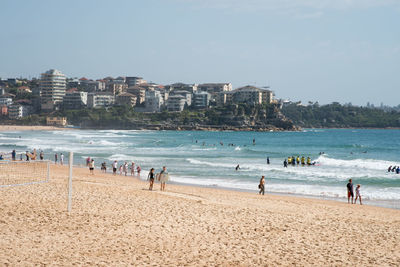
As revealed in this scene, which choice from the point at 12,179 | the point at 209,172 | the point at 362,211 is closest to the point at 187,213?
the point at 362,211

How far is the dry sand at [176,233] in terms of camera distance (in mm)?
8734

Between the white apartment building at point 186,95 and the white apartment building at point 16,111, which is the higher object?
the white apartment building at point 186,95

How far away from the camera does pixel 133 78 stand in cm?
18788

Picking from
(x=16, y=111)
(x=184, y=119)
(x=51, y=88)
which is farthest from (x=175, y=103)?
(x=16, y=111)

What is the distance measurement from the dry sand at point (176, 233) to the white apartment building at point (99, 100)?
453 ft

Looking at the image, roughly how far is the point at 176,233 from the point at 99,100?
14591 cm

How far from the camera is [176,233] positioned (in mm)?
10695

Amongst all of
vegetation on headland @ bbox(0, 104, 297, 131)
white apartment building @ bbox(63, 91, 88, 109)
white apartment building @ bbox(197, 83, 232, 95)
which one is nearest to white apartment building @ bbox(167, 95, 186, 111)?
vegetation on headland @ bbox(0, 104, 297, 131)

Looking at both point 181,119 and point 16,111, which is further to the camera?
point 16,111

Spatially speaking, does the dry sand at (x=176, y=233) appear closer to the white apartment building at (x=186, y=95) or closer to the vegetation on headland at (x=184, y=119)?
the vegetation on headland at (x=184, y=119)

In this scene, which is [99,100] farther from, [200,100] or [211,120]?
[211,120]

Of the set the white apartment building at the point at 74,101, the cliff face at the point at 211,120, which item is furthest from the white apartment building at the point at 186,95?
the white apartment building at the point at 74,101

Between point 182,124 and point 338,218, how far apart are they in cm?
12225

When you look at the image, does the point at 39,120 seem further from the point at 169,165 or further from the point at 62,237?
the point at 62,237
